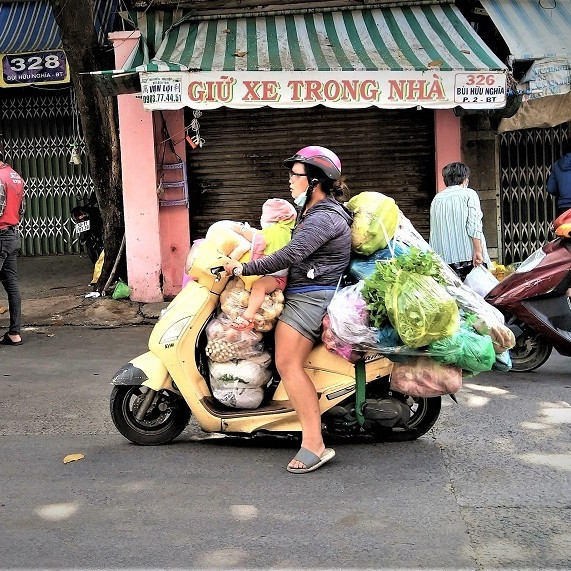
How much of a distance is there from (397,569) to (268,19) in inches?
309

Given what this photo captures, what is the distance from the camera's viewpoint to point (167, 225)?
10.5 meters

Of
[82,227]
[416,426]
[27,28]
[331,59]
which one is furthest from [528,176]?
[27,28]

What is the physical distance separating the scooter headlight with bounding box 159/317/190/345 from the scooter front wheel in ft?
1.07

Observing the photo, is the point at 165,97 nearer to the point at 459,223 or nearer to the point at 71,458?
the point at 459,223

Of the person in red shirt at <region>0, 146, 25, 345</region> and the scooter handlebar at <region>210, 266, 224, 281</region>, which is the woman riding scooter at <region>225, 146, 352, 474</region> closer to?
the scooter handlebar at <region>210, 266, 224, 281</region>

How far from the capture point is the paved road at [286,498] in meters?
3.62

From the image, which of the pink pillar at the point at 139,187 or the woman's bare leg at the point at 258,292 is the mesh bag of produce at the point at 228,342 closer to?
the woman's bare leg at the point at 258,292

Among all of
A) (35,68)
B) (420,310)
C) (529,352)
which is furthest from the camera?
(35,68)

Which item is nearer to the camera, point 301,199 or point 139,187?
point 301,199

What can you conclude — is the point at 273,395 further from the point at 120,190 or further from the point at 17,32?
the point at 17,32

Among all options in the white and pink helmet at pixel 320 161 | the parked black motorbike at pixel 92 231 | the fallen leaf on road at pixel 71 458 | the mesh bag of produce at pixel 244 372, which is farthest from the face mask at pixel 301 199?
the parked black motorbike at pixel 92 231

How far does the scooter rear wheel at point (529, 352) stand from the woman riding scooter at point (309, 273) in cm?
279

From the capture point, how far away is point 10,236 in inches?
327

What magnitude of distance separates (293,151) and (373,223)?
5.81 meters
